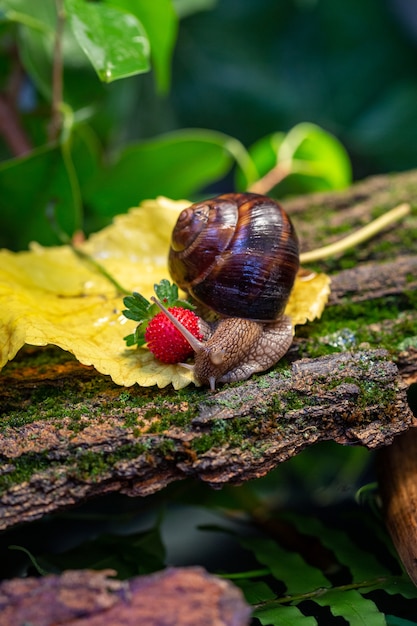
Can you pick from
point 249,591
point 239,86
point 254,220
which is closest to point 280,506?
point 249,591

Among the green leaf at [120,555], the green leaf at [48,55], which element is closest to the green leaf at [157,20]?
the green leaf at [48,55]

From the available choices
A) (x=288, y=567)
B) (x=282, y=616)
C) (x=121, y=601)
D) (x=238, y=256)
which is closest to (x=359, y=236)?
(x=238, y=256)

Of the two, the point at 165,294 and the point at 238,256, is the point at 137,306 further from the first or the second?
the point at 238,256

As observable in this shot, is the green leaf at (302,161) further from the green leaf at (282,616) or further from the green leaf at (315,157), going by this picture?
the green leaf at (282,616)

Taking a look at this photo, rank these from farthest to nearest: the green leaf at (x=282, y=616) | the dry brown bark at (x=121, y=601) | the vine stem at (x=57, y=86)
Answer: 1. the vine stem at (x=57, y=86)
2. the green leaf at (x=282, y=616)
3. the dry brown bark at (x=121, y=601)

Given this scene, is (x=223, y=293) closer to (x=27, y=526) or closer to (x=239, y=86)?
(x=27, y=526)

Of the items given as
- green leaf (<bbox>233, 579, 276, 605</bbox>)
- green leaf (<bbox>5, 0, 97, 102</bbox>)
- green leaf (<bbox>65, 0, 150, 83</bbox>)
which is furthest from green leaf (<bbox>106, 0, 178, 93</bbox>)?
green leaf (<bbox>233, 579, 276, 605</bbox>)

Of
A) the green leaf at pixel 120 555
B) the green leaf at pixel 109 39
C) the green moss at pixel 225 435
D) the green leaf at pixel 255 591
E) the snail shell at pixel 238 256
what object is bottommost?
the green leaf at pixel 120 555
